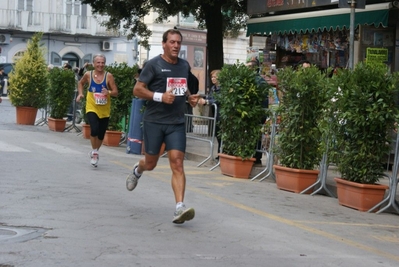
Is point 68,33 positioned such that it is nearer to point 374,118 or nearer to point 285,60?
point 285,60

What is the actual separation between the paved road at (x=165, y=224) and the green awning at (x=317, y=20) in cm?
343

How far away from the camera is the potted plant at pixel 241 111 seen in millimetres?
14781

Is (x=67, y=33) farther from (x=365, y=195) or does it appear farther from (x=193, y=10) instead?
(x=365, y=195)

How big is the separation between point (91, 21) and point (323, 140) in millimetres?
46836

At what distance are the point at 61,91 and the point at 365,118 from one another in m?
13.8

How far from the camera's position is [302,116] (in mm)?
13477

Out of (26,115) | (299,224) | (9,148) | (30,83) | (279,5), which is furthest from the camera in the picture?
(26,115)

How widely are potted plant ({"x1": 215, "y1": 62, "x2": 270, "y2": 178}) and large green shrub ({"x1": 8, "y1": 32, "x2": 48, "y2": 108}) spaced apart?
11048 mm

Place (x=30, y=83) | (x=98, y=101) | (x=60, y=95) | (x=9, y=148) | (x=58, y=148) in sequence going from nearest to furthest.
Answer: (x=98, y=101), (x=9, y=148), (x=58, y=148), (x=60, y=95), (x=30, y=83)

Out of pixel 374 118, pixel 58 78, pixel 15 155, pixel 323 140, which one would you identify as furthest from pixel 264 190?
pixel 58 78

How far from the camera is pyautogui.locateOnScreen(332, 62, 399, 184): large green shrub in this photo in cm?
1175

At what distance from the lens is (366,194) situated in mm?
11922

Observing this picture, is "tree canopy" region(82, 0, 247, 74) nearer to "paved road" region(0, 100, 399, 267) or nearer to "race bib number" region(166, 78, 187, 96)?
"paved road" region(0, 100, 399, 267)

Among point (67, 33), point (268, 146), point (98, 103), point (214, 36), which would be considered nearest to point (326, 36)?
point (268, 146)
